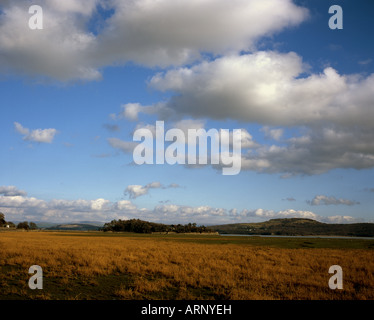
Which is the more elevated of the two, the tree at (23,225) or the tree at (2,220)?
the tree at (2,220)
